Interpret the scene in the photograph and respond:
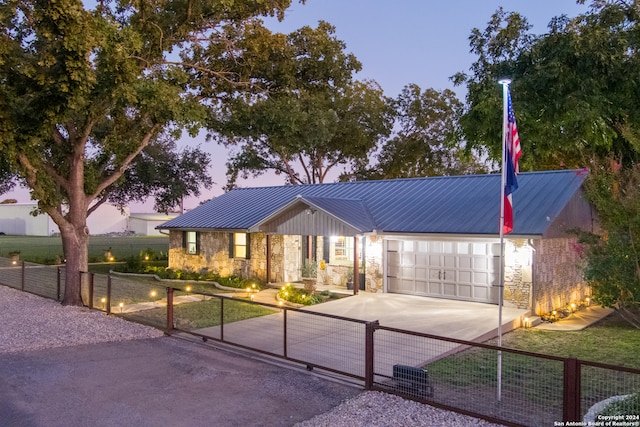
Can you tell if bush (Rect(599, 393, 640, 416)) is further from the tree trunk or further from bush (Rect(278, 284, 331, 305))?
the tree trunk

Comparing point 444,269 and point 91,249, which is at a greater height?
point 444,269

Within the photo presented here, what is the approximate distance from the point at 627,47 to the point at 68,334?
15501mm

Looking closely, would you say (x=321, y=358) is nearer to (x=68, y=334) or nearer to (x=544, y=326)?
(x=68, y=334)

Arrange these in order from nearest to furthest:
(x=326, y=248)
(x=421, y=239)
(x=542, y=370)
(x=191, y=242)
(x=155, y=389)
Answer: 1. (x=155, y=389)
2. (x=542, y=370)
3. (x=421, y=239)
4. (x=326, y=248)
5. (x=191, y=242)

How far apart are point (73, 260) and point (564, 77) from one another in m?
15.0

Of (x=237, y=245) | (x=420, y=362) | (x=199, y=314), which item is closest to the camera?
(x=420, y=362)

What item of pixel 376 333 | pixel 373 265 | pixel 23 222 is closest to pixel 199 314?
pixel 376 333

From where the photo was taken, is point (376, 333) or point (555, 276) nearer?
point (376, 333)

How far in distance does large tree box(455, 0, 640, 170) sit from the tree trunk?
12.5m

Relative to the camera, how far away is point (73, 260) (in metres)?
15.8

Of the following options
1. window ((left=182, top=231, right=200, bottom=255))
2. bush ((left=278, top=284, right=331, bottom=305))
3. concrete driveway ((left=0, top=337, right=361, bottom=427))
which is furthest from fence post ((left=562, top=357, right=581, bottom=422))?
window ((left=182, top=231, right=200, bottom=255))

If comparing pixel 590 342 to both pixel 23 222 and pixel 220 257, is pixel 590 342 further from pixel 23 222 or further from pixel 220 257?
pixel 23 222

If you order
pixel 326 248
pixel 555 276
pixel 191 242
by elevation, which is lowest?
pixel 555 276

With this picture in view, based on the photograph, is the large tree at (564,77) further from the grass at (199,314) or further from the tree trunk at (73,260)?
Result: the tree trunk at (73,260)
